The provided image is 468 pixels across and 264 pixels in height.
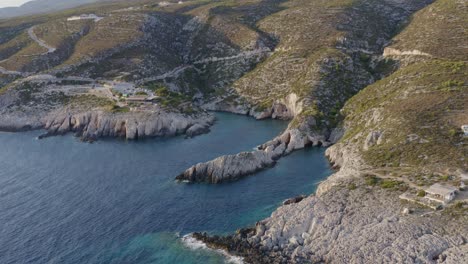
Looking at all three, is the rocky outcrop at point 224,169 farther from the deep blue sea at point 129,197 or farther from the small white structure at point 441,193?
the small white structure at point 441,193

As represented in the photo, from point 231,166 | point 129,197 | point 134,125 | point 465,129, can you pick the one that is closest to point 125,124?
point 134,125

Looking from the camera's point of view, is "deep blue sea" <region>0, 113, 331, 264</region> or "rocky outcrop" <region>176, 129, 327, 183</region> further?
"rocky outcrop" <region>176, 129, 327, 183</region>

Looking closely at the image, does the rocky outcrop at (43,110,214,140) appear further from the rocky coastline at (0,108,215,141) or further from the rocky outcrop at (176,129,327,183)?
the rocky outcrop at (176,129,327,183)

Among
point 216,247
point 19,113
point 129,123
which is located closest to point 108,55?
point 19,113

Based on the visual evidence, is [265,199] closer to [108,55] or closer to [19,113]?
[19,113]

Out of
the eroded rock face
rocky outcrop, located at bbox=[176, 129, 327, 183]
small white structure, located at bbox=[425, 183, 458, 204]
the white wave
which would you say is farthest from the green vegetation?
small white structure, located at bbox=[425, 183, 458, 204]

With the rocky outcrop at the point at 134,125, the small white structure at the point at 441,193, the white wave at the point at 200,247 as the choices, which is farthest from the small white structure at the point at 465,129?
the rocky outcrop at the point at 134,125
